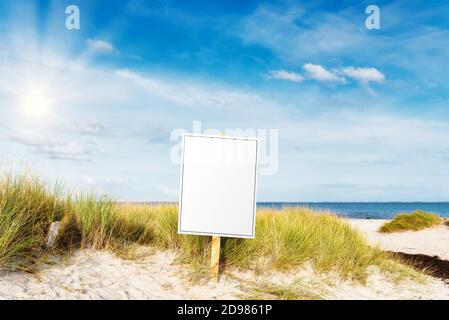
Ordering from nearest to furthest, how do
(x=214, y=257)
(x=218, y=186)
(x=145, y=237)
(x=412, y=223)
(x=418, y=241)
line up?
1. (x=218, y=186)
2. (x=214, y=257)
3. (x=145, y=237)
4. (x=418, y=241)
5. (x=412, y=223)

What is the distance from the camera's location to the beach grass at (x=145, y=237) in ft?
19.9

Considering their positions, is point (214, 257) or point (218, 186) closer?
point (218, 186)

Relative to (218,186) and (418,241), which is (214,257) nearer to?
(218,186)

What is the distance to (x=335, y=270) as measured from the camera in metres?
6.99

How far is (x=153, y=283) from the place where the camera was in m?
5.82

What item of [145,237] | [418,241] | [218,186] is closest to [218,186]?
[218,186]

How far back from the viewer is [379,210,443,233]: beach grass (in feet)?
54.5

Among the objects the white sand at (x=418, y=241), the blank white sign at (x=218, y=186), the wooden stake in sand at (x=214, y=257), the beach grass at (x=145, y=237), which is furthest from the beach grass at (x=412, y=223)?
the blank white sign at (x=218, y=186)

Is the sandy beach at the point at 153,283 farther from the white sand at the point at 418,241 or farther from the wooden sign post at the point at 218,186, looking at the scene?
the white sand at the point at 418,241

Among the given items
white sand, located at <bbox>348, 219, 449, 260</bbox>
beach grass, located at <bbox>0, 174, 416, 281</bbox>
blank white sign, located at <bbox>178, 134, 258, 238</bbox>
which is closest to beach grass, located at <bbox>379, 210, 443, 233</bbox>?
white sand, located at <bbox>348, 219, 449, 260</bbox>

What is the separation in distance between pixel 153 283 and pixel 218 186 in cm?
159

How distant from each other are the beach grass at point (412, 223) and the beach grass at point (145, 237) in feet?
31.0
